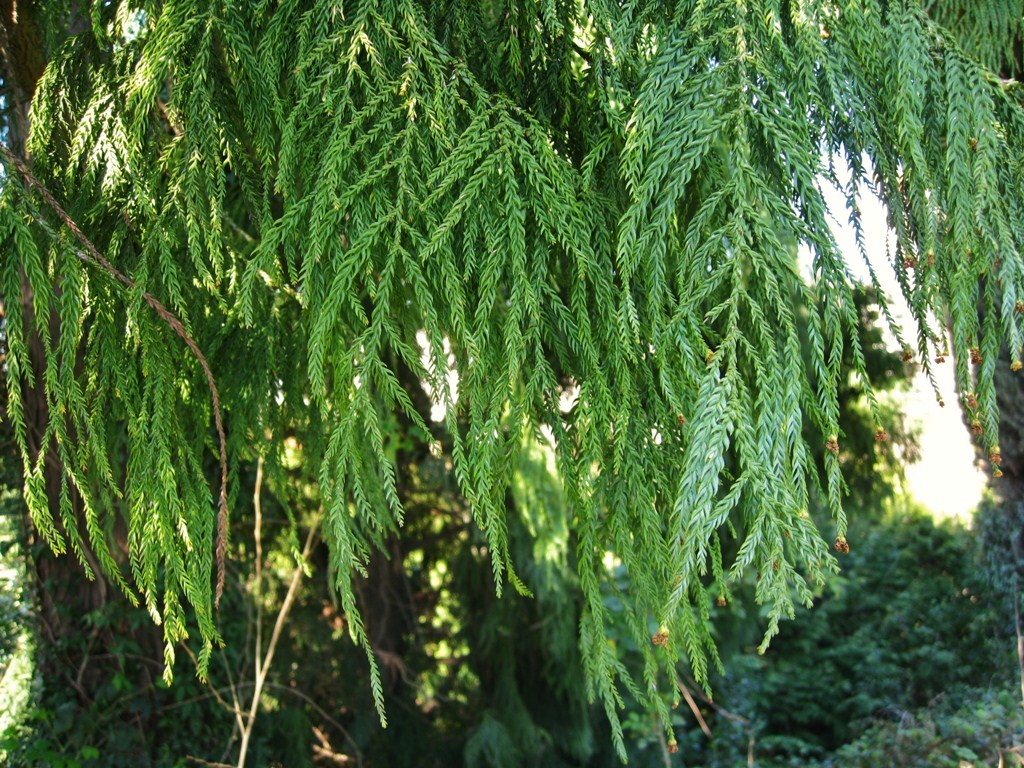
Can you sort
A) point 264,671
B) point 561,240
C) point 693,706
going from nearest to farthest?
1. point 561,240
2. point 264,671
3. point 693,706

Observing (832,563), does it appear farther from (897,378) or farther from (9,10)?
(897,378)

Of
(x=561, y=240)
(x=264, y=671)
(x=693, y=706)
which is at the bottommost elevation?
(x=264, y=671)

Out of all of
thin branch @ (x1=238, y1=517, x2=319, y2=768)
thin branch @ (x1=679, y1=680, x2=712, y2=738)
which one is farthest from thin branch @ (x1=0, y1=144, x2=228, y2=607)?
thin branch @ (x1=679, y1=680, x2=712, y2=738)

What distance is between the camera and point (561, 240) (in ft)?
4.57

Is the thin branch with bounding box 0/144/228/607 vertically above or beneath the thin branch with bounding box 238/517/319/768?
above

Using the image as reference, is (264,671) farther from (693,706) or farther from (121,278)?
(121,278)

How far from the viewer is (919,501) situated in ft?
26.1

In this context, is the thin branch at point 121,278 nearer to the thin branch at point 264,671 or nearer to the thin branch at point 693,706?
the thin branch at point 264,671

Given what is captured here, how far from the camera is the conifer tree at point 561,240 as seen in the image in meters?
1.29

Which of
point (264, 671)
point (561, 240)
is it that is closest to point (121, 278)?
point (561, 240)

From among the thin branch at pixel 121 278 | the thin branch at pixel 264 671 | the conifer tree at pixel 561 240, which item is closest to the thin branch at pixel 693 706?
the thin branch at pixel 264 671

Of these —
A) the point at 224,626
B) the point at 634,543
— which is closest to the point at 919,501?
the point at 224,626

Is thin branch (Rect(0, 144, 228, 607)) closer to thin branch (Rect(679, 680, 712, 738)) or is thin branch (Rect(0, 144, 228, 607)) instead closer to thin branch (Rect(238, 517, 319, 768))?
thin branch (Rect(238, 517, 319, 768))

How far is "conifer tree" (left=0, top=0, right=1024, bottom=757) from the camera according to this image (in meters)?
1.29
